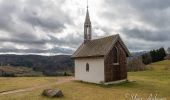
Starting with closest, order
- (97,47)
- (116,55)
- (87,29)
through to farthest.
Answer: (116,55) → (97,47) → (87,29)

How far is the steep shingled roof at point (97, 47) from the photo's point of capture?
46938 millimetres

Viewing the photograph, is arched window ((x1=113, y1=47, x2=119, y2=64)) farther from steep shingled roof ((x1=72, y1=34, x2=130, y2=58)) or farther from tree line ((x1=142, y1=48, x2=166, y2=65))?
tree line ((x1=142, y1=48, x2=166, y2=65))

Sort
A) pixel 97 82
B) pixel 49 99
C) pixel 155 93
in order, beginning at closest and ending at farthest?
pixel 49 99, pixel 155 93, pixel 97 82

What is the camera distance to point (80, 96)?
3584 cm

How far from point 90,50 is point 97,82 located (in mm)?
5931

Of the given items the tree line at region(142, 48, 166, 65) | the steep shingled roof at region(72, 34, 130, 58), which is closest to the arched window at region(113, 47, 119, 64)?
the steep shingled roof at region(72, 34, 130, 58)

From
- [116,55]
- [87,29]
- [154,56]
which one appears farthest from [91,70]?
[154,56]

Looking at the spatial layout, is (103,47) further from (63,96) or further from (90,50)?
(63,96)

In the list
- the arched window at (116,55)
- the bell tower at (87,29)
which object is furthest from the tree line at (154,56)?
the arched window at (116,55)

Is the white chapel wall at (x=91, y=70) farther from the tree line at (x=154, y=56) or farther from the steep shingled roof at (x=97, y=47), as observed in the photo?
the tree line at (x=154, y=56)

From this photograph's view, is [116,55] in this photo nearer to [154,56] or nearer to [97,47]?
[97,47]

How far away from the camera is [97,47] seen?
49.4 metres

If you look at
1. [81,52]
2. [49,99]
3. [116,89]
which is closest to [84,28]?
[81,52]

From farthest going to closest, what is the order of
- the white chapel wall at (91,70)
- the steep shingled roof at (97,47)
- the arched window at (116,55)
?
the arched window at (116,55) → the steep shingled roof at (97,47) → the white chapel wall at (91,70)
